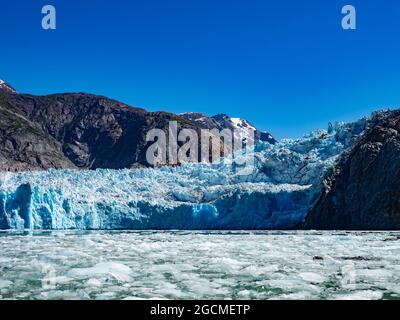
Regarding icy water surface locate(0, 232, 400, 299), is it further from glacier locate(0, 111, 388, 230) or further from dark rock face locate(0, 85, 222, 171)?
dark rock face locate(0, 85, 222, 171)

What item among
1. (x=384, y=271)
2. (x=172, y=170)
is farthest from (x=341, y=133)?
(x=384, y=271)

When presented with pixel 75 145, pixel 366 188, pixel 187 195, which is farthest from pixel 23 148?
pixel 366 188

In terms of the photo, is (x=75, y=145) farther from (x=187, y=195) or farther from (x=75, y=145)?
(x=187, y=195)

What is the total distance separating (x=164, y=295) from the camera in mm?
7918

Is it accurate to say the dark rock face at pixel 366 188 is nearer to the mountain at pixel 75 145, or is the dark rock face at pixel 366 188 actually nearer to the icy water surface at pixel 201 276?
the icy water surface at pixel 201 276

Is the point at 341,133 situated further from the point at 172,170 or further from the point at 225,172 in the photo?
the point at 172,170

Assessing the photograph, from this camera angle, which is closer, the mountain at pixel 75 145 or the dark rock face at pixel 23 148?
the dark rock face at pixel 23 148

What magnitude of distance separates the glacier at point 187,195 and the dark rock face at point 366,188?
303cm

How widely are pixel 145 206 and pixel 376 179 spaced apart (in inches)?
849

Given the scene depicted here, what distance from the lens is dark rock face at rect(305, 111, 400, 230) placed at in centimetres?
3775

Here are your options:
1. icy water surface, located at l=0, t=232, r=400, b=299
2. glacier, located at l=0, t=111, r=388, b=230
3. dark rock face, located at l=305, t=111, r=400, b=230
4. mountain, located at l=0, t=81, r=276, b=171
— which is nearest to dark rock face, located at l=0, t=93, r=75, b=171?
mountain, located at l=0, t=81, r=276, b=171

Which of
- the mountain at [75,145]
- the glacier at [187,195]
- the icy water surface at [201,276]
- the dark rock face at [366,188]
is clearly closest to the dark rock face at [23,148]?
the mountain at [75,145]

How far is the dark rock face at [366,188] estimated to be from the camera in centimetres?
3775

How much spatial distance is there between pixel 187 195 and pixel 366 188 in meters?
19.5
